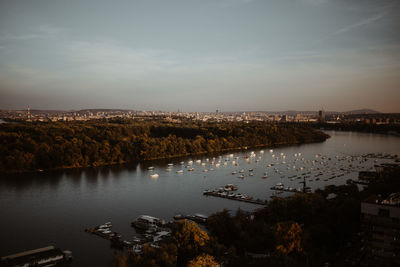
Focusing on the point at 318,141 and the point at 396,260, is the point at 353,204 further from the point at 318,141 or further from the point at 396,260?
the point at 318,141

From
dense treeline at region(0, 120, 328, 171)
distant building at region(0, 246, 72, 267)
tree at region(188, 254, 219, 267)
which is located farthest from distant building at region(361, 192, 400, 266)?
dense treeline at region(0, 120, 328, 171)

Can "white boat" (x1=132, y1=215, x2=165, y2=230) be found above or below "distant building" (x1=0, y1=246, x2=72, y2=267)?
above

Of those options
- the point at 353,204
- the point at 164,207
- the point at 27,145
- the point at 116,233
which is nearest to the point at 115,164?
the point at 27,145

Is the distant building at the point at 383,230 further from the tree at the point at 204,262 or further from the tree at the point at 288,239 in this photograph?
the tree at the point at 204,262

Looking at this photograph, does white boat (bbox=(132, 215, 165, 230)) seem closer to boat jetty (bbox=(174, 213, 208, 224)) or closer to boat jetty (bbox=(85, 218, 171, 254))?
boat jetty (bbox=(85, 218, 171, 254))

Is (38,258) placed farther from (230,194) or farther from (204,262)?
(230,194)

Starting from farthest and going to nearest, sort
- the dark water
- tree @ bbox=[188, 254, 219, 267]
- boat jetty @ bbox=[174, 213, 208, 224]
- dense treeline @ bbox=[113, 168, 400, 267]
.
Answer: boat jetty @ bbox=[174, 213, 208, 224], the dark water, dense treeline @ bbox=[113, 168, 400, 267], tree @ bbox=[188, 254, 219, 267]

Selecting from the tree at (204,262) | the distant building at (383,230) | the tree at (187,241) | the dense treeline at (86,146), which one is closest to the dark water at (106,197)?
the dense treeline at (86,146)

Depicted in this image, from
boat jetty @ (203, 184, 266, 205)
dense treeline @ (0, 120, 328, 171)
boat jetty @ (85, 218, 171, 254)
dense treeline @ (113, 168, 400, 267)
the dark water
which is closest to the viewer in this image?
dense treeline @ (113, 168, 400, 267)
